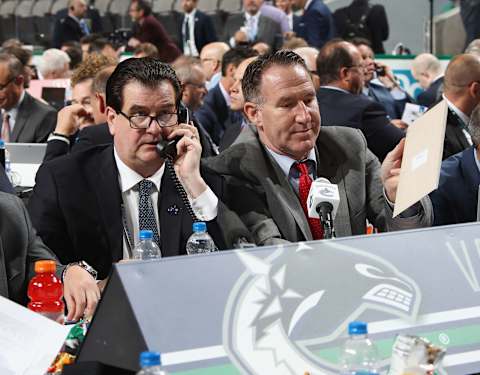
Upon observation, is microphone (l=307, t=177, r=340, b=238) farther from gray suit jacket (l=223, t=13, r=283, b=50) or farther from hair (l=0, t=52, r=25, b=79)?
gray suit jacket (l=223, t=13, r=283, b=50)

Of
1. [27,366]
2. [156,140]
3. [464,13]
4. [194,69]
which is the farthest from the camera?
[464,13]

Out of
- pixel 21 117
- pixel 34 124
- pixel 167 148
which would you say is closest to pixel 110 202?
pixel 167 148

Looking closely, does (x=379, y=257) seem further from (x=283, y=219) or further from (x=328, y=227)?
(x=283, y=219)

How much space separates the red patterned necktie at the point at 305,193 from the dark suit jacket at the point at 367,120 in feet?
7.28

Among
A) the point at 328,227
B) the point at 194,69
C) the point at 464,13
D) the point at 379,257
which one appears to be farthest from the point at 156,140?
the point at 464,13

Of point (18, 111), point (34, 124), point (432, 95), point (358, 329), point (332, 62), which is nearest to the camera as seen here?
point (358, 329)

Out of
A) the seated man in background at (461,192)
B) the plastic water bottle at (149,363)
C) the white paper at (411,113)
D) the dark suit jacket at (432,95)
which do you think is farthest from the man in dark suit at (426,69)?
the plastic water bottle at (149,363)

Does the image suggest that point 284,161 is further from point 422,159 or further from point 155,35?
point 155,35

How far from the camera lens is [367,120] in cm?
629

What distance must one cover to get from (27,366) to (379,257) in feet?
2.76

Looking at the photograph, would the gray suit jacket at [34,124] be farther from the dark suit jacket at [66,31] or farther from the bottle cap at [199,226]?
the dark suit jacket at [66,31]

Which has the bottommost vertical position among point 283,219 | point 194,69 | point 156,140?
point 194,69

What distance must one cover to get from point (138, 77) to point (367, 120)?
9.25 feet

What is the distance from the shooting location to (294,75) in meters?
3.94
